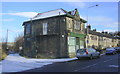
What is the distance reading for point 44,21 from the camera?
2605 cm

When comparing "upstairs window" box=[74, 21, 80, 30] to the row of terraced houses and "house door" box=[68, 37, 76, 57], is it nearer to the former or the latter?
the row of terraced houses

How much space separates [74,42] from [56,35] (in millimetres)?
3822

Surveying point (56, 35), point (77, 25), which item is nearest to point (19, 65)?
point (56, 35)

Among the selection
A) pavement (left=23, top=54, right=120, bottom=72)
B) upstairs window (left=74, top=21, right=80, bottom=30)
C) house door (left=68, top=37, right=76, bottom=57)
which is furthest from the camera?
→ upstairs window (left=74, top=21, right=80, bottom=30)

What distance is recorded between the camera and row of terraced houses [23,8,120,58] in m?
23.5

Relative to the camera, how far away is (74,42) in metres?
25.4

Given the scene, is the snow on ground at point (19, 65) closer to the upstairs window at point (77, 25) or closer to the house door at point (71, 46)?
the house door at point (71, 46)

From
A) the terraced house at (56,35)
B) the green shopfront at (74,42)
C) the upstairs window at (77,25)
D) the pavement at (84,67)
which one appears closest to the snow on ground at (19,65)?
the pavement at (84,67)

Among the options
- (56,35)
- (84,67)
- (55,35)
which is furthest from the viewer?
(55,35)

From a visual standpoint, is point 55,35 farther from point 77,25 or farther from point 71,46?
point 77,25

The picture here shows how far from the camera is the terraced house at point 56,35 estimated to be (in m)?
23.5

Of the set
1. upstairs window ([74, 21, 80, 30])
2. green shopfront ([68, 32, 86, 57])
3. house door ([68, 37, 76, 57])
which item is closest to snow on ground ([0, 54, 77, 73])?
house door ([68, 37, 76, 57])

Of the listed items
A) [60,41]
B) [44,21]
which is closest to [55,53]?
[60,41]

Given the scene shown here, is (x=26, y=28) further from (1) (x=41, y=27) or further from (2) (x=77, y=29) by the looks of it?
(2) (x=77, y=29)
